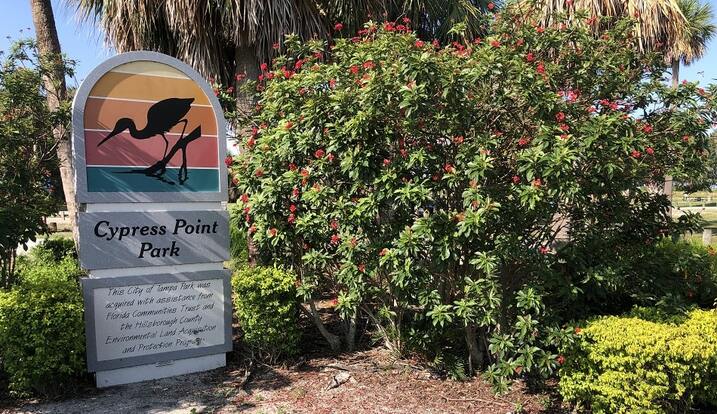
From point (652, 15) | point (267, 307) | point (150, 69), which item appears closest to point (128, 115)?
point (150, 69)

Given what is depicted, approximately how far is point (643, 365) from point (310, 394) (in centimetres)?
256

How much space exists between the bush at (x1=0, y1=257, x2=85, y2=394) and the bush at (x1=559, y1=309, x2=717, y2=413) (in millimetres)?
3892

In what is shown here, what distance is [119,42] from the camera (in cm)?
759

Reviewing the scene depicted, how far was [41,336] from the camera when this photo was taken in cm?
419

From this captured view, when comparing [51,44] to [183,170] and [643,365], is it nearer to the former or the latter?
[183,170]

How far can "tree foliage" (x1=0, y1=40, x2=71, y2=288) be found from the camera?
496cm

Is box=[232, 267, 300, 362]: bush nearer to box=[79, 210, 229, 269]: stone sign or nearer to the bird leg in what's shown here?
box=[79, 210, 229, 269]: stone sign

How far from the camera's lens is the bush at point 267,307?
4.88m

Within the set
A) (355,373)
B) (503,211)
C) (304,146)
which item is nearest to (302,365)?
(355,373)

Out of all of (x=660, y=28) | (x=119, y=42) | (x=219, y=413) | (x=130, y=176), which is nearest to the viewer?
(x=219, y=413)

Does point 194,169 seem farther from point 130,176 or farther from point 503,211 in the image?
point 503,211

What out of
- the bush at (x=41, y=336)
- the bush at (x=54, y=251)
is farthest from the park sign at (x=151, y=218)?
the bush at (x=54, y=251)

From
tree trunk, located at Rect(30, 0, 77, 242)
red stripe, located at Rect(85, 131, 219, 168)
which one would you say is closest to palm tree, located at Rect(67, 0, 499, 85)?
tree trunk, located at Rect(30, 0, 77, 242)

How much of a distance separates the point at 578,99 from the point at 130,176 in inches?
153
